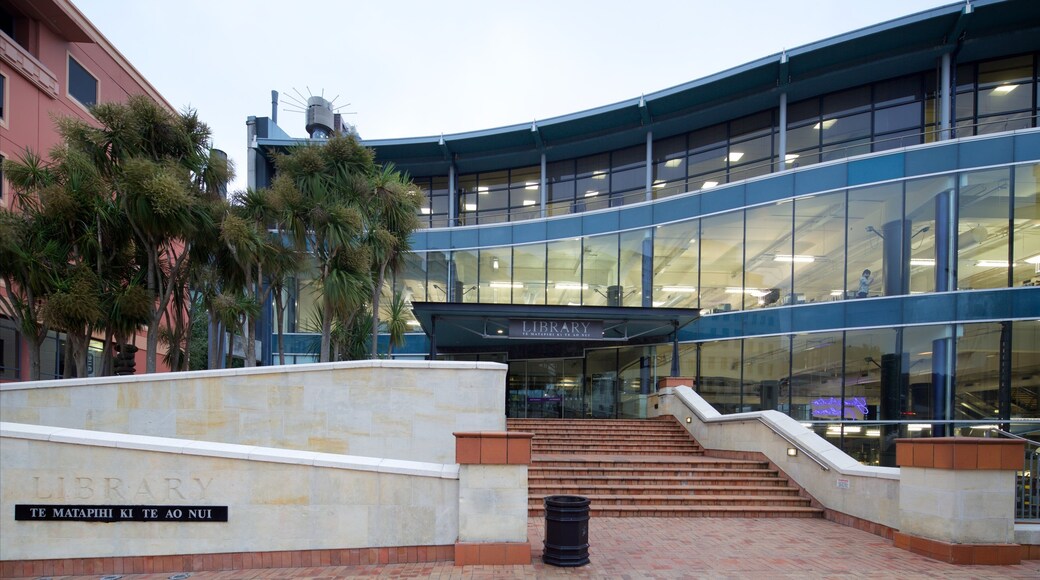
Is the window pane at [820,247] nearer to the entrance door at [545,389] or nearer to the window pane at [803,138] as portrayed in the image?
the window pane at [803,138]

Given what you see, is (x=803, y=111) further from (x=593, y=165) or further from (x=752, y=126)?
(x=593, y=165)

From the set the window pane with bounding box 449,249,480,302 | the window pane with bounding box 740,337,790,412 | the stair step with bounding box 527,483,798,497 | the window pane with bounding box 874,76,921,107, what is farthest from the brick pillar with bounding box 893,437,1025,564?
the window pane with bounding box 449,249,480,302

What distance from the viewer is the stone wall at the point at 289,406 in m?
10.9

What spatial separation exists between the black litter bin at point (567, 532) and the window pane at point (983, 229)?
14242mm

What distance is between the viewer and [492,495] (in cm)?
711

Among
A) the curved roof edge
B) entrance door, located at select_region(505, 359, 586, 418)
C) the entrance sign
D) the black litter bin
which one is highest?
the curved roof edge

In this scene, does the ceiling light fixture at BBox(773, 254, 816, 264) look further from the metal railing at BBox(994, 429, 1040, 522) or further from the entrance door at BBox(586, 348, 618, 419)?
the metal railing at BBox(994, 429, 1040, 522)

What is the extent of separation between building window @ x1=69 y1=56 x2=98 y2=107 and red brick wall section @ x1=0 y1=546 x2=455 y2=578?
1901cm

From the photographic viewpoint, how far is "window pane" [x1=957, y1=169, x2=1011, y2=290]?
50.9 ft

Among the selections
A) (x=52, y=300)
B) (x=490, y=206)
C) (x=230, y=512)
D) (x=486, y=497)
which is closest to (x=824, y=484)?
(x=486, y=497)

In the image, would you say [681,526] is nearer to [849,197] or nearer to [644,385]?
[644,385]

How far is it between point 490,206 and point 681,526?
19.6 metres

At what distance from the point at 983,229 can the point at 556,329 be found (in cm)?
1164

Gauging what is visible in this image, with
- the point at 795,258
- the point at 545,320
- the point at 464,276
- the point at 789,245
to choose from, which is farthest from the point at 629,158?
the point at 545,320
